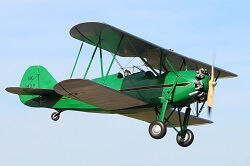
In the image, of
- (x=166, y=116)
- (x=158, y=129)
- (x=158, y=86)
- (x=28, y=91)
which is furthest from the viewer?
(x=166, y=116)

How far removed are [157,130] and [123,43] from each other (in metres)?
2.90

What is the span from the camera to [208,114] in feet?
61.3

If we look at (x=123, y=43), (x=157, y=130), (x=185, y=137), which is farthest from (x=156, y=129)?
(x=123, y=43)

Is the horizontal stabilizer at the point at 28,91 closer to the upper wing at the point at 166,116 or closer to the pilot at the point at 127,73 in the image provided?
the upper wing at the point at 166,116

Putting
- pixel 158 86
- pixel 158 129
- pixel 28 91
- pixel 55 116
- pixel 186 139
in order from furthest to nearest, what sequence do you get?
pixel 55 116 < pixel 28 91 < pixel 186 139 < pixel 158 86 < pixel 158 129

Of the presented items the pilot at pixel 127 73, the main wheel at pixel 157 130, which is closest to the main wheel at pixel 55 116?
the pilot at pixel 127 73

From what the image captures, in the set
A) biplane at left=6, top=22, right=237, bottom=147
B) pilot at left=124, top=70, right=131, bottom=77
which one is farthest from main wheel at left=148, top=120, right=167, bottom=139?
pilot at left=124, top=70, right=131, bottom=77

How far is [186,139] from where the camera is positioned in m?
19.1

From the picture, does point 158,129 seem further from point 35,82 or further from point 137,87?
point 35,82

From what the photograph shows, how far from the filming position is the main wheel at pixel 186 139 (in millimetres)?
19047

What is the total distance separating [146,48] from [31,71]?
17.6ft

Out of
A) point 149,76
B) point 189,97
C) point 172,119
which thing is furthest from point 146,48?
point 172,119

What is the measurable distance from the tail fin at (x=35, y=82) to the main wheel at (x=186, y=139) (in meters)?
4.92

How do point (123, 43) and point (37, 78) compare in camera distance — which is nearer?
point (123, 43)
